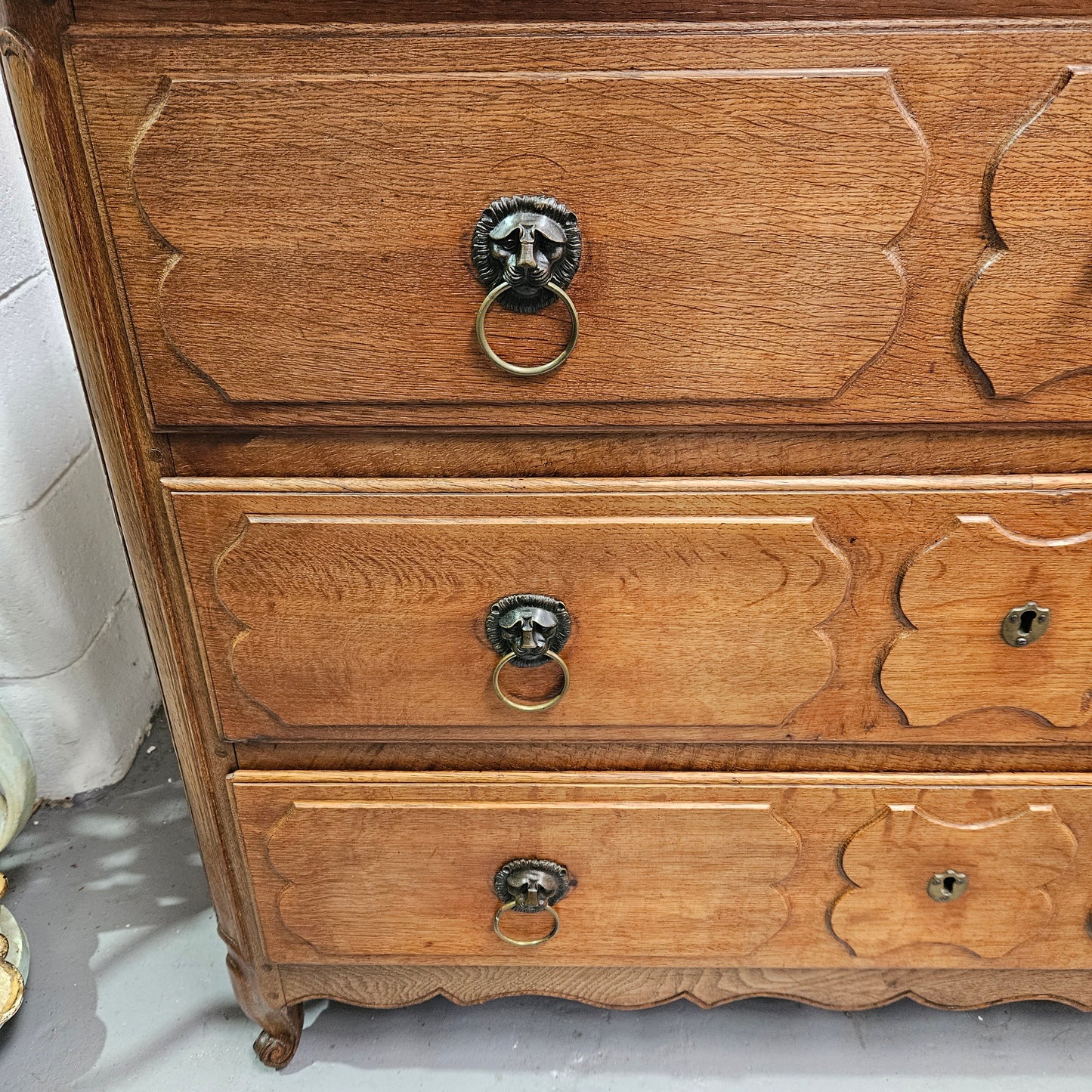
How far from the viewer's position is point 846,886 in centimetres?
72

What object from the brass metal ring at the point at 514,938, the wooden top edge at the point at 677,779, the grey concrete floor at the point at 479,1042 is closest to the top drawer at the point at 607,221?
the wooden top edge at the point at 677,779

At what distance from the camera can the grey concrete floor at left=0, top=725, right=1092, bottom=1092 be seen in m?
0.84

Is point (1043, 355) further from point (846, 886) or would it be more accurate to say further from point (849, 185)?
point (846, 886)

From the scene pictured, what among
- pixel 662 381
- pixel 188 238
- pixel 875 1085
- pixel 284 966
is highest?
pixel 188 238

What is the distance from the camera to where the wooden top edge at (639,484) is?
576mm

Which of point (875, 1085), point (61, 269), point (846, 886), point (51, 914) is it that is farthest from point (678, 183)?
point (51, 914)

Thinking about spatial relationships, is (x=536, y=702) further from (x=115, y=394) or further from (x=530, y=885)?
(x=115, y=394)

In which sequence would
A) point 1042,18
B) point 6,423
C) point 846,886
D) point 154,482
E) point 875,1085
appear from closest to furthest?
point 1042,18, point 154,482, point 846,886, point 875,1085, point 6,423

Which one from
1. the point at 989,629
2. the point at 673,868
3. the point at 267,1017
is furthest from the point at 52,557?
the point at 989,629

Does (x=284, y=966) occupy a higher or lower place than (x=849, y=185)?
lower

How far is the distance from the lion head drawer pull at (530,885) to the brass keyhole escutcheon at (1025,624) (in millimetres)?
394

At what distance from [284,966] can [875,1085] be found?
0.58m

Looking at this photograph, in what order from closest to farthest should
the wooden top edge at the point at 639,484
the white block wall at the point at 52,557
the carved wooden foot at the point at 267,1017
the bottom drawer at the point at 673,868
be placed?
the wooden top edge at the point at 639,484, the bottom drawer at the point at 673,868, the carved wooden foot at the point at 267,1017, the white block wall at the point at 52,557

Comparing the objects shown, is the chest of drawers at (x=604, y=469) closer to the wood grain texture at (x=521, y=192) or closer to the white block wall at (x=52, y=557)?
the wood grain texture at (x=521, y=192)
